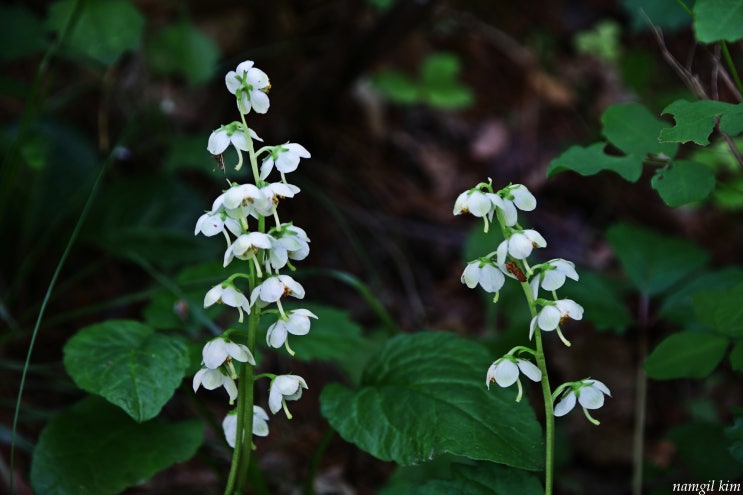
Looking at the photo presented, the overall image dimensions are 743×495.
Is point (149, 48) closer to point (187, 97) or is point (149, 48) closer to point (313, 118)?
point (187, 97)

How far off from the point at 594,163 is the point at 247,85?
0.80 meters

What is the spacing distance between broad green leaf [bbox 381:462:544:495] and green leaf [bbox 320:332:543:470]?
0.18 feet

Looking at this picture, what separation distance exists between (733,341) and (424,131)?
7.54 feet

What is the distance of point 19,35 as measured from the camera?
2543 millimetres

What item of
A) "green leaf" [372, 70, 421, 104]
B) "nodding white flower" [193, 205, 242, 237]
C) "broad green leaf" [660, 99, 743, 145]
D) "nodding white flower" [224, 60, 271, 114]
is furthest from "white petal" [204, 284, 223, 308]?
"green leaf" [372, 70, 421, 104]

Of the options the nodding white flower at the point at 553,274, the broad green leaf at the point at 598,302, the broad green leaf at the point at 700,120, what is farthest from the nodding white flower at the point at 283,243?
the broad green leaf at the point at 598,302

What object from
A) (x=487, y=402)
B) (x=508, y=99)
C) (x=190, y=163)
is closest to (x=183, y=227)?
(x=190, y=163)

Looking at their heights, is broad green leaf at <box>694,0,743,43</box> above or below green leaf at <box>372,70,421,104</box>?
below

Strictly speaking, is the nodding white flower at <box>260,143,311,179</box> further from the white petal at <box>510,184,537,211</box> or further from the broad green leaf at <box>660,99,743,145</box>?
Result: the broad green leaf at <box>660,99,743,145</box>

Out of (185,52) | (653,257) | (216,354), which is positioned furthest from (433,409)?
(185,52)

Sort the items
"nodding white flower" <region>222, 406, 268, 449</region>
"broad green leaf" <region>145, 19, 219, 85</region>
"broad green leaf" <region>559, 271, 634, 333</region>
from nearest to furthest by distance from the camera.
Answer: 1. "nodding white flower" <region>222, 406, 268, 449</region>
2. "broad green leaf" <region>559, 271, 634, 333</region>
3. "broad green leaf" <region>145, 19, 219, 85</region>

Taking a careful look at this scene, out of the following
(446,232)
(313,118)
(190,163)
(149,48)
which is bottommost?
(446,232)

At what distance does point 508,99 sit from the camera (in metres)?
4.00

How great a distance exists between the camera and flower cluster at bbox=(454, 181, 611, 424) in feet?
4.35
